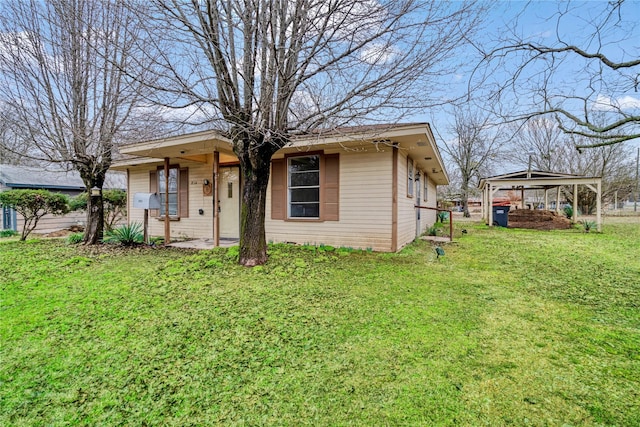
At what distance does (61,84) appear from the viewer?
21.5 feet

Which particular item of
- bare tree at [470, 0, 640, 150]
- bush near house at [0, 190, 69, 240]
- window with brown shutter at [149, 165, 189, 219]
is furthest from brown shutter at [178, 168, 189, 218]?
bare tree at [470, 0, 640, 150]

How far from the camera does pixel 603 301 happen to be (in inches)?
138

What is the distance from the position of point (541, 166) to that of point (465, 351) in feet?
85.2

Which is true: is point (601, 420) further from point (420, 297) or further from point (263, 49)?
point (263, 49)

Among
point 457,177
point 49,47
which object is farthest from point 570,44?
point 457,177

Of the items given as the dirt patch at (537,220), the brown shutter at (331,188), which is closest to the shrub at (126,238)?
the brown shutter at (331,188)

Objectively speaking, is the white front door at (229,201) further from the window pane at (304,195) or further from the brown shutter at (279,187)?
the window pane at (304,195)

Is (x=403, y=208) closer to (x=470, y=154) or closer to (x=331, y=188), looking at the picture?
(x=331, y=188)

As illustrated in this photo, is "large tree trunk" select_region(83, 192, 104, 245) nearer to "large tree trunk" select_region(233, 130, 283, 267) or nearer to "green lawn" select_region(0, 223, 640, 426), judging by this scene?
"green lawn" select_region(0, 223, 640, 426)

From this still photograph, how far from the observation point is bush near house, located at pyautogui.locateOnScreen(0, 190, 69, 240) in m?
8.06

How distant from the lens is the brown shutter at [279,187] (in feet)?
23.8

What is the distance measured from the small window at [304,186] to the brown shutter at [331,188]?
25 centimetres

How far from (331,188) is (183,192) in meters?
4.72

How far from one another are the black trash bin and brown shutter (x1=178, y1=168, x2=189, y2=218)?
13.1 meters
